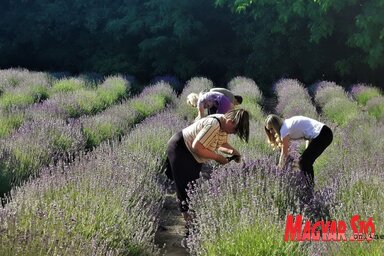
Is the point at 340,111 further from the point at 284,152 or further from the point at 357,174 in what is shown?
the point at 357,174

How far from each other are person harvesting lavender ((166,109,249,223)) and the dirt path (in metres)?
0.26

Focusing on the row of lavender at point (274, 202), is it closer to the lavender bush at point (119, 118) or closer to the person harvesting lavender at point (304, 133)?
the person harvesting lavender at point (304, 133)

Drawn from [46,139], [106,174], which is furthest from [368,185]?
[46,139]

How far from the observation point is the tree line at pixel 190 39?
15.3 meters

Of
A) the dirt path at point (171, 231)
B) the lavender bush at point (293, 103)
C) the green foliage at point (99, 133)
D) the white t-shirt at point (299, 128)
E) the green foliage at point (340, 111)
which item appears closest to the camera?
the dirt path at point (171, 231)

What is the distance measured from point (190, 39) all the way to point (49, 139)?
11607 mm

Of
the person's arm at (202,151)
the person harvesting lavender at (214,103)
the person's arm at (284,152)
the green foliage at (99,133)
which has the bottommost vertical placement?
the person's arm at (202,151)

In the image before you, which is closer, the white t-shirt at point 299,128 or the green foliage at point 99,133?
the white t-shirt at point 299,128

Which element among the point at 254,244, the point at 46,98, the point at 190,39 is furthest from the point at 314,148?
the point at 190,39

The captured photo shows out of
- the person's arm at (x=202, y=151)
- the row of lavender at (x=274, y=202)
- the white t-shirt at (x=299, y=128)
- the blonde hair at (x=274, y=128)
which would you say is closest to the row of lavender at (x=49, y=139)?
the person's arm at (x=202, y=151)

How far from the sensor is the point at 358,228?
Result: 9.38 ft

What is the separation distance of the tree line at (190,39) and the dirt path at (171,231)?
10.3 meters

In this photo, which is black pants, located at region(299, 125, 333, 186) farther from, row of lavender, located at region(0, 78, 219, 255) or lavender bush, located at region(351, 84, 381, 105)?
lavender bush, located at region(351, 84, 381, 105)

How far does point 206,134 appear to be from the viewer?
12.1 feet
